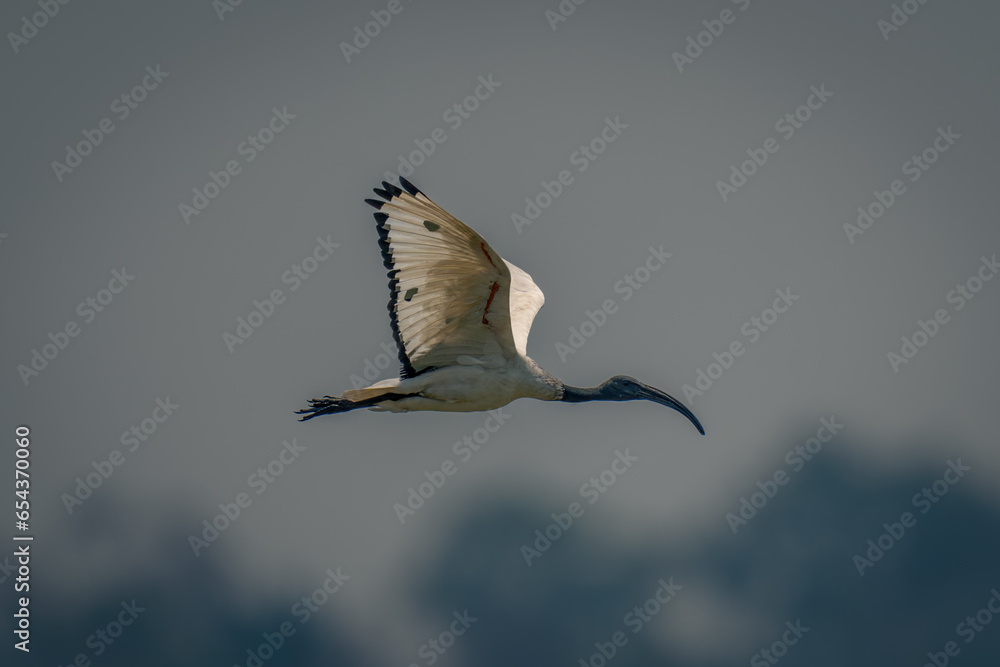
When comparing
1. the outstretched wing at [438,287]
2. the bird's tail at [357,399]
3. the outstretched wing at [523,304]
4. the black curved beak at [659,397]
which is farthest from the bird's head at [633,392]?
the bird's tail at [357,399]

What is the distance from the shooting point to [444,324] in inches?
490

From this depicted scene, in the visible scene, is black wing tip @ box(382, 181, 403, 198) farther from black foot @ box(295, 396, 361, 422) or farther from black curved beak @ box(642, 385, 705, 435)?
black curved beak @ box(642, 385, 705, 435)

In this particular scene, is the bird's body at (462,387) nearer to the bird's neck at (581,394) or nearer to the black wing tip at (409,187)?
the bird's neck at (581,394)

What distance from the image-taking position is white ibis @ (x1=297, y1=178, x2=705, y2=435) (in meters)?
11.6

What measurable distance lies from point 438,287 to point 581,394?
2260 millimetres

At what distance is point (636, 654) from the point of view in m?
48.6

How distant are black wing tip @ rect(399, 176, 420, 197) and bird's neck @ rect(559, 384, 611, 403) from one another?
285 centimetres

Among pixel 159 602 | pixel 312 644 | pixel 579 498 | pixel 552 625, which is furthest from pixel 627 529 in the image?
pixel 159 602

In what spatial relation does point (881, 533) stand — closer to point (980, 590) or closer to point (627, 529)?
point (980, 590)

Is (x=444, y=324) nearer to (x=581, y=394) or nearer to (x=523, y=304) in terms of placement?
(x=581, y=394)

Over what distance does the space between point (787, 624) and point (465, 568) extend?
12.2m

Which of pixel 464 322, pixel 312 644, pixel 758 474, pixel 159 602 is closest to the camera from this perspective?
pixel 464 322

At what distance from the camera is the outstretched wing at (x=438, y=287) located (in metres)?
11.6

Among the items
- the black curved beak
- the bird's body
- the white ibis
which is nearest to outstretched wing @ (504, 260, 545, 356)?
the white ibis
